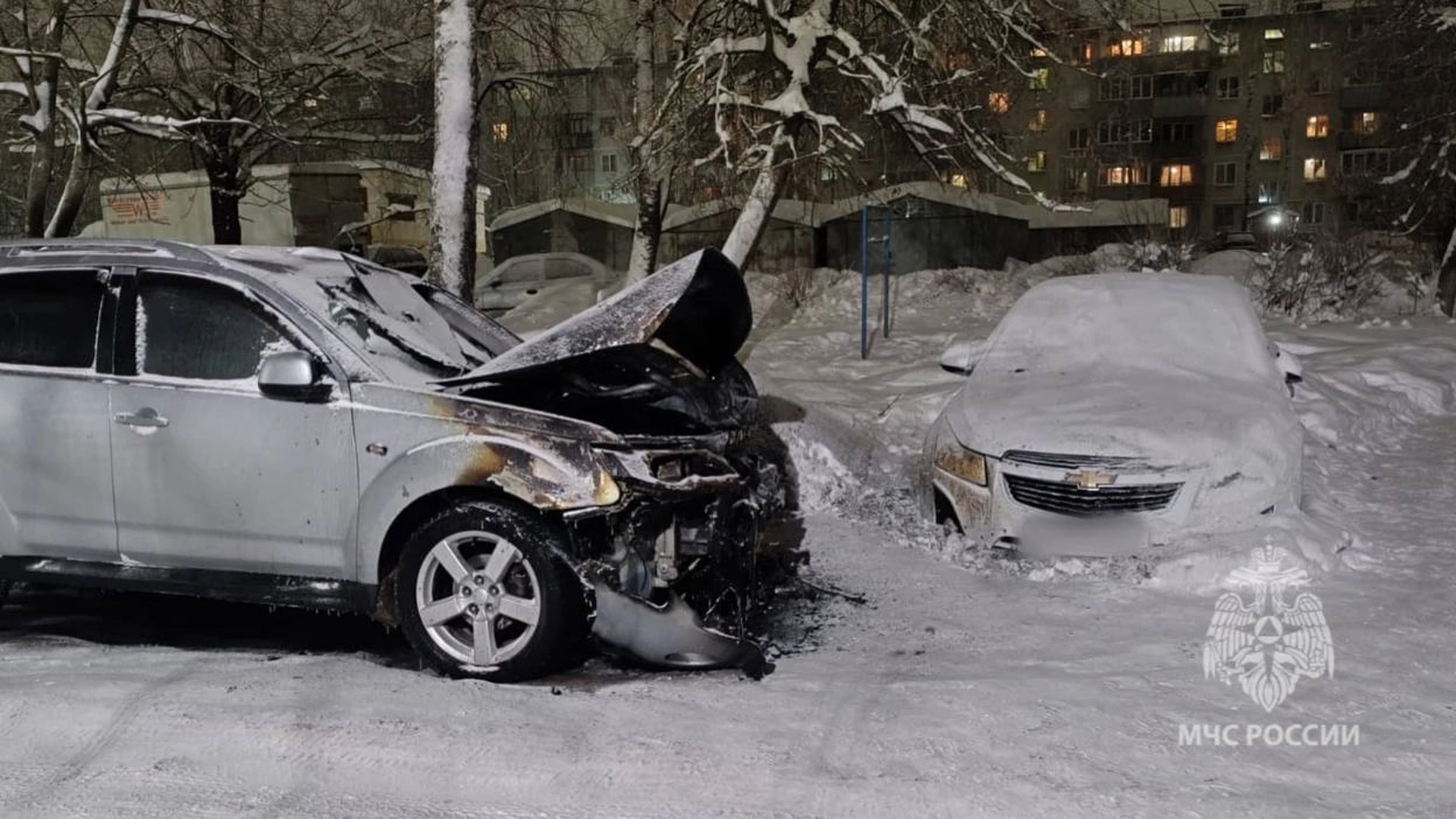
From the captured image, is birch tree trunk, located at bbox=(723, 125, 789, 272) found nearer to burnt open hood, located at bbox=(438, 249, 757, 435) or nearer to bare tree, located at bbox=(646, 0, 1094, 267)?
bare tree, located at bbox=(646, 0, 1094, 267)

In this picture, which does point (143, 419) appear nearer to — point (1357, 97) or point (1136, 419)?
point (1136, 419)

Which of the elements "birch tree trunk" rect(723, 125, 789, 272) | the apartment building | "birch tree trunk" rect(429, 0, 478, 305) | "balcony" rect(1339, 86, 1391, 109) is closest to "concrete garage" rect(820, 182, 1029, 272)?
"birch tree trunk" rect(723, 125, 789, 272)

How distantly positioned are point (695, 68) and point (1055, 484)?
6.37m

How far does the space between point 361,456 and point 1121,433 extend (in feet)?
12.1

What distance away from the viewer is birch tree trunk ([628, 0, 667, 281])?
11609 millimetres

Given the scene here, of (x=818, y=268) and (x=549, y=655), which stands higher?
(x=818, y=268)

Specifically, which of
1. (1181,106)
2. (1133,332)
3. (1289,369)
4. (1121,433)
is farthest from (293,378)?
(1181,106)

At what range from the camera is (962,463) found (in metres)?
5.95

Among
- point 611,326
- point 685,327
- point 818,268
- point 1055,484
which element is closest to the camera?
point 611,326

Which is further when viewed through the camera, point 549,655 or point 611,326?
point 611,326

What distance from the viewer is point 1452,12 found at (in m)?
18.4

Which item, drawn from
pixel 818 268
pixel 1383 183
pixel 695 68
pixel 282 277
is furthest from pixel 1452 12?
pixel 282 277

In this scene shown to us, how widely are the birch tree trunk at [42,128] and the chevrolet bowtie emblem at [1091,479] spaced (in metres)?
10.2

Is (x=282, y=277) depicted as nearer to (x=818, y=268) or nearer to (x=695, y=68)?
(x=695, y=68)
